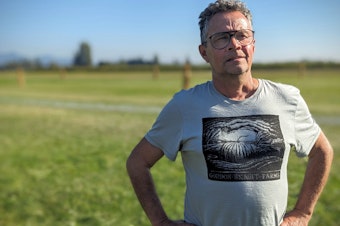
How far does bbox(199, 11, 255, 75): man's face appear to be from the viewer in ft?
7.73

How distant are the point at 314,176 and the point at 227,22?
1.12m

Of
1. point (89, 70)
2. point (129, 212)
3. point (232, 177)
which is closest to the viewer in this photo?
point (232, 177)

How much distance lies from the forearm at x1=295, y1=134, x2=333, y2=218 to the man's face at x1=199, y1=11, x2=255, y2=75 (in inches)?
28.1

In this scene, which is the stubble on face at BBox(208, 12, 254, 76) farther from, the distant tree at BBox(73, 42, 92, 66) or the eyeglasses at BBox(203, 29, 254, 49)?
the distant tree at BBox(73, 42, 92, 66)

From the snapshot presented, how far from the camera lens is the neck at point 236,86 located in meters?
2.41

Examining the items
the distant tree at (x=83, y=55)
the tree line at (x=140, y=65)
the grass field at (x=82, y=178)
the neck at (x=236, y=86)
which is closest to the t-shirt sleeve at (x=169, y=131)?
the neck at (x=236, y=86)

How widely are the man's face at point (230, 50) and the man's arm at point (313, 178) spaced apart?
70 cm

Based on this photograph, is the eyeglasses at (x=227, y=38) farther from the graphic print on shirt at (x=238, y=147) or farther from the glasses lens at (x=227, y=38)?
the graphic print on shirt at (x=238, y=147)

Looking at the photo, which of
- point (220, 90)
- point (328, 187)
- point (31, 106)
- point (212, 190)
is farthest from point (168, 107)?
point (31, 106)

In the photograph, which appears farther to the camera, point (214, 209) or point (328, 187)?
point (328, 187)

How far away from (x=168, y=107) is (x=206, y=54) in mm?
405

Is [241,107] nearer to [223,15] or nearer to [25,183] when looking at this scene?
[223,15]

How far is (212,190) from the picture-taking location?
233 cm

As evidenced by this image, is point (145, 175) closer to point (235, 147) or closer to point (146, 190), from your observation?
point (146, 190)
